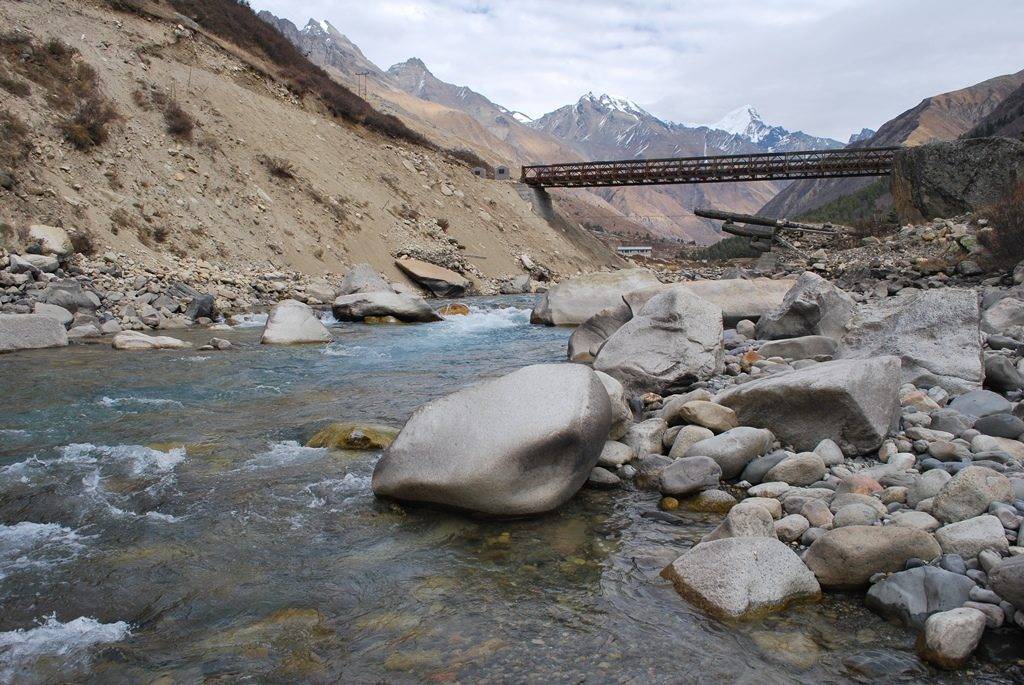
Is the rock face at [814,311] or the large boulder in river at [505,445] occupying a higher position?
the rock face at [814,311]

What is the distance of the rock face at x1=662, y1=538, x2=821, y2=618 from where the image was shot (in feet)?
12.9

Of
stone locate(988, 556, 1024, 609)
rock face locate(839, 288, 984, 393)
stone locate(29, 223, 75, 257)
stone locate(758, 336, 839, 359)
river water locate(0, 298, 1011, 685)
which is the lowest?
river water locate(0, 298, 1011, 685)

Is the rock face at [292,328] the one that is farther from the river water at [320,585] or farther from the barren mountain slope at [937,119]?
the barren mountain slope at [937,119]

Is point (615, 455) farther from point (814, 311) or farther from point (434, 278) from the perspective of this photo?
point (434, 278)

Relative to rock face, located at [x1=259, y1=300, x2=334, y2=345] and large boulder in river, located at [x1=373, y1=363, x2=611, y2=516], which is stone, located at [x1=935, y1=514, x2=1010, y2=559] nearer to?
large boulder in river, located at [x1=373, y1=363, x2=611, y2=516]

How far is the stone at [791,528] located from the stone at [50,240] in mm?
16893

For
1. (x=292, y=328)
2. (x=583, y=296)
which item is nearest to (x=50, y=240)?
(x=292, y=328)

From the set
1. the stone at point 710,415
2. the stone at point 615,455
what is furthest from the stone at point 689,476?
the stone at point 710,415

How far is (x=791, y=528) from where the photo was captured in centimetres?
467

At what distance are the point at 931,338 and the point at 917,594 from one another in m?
5.02

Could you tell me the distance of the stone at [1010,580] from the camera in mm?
3361

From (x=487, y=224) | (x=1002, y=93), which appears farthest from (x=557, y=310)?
(x=1002, y=93)

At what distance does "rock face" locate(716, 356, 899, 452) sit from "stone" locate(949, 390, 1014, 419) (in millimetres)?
793

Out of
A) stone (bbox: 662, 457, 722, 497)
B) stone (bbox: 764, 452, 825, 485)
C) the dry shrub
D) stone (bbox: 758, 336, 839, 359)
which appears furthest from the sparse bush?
stone (bbox: 764, 452, 825, 485)
